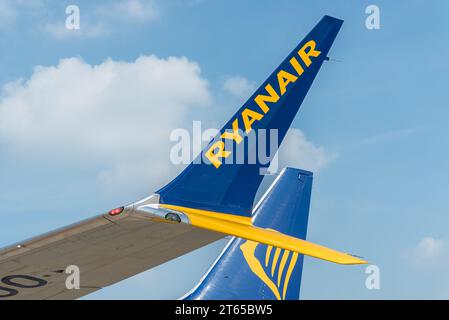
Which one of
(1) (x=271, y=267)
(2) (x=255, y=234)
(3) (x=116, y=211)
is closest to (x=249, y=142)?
(2) (x=255, y=234)

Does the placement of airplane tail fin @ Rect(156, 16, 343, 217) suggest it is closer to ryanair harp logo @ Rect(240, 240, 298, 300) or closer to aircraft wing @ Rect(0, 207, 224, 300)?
aircraft wing @ Rect(0, 207, 224, 300)

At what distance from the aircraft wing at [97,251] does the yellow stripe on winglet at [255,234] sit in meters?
0.31

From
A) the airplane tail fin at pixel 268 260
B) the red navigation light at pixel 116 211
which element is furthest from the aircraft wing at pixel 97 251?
the airplane tail fin at pixel 268 260

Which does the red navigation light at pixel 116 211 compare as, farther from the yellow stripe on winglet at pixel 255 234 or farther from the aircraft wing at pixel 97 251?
the yellow stripe on winglet at pixel 255 234

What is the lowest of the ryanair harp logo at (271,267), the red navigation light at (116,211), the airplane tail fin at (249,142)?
the ryanair harp logo at (271,267)

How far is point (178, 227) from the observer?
37.9 ft

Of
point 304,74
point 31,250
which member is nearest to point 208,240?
point 31,250

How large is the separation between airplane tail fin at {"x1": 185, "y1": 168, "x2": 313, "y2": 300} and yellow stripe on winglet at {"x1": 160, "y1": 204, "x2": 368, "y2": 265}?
15844 mm

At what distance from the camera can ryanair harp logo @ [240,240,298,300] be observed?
94.9ft

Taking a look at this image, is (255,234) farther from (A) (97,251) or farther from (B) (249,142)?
(A) (97,251)

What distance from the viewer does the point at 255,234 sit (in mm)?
11289

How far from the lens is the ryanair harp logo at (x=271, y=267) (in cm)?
2892
